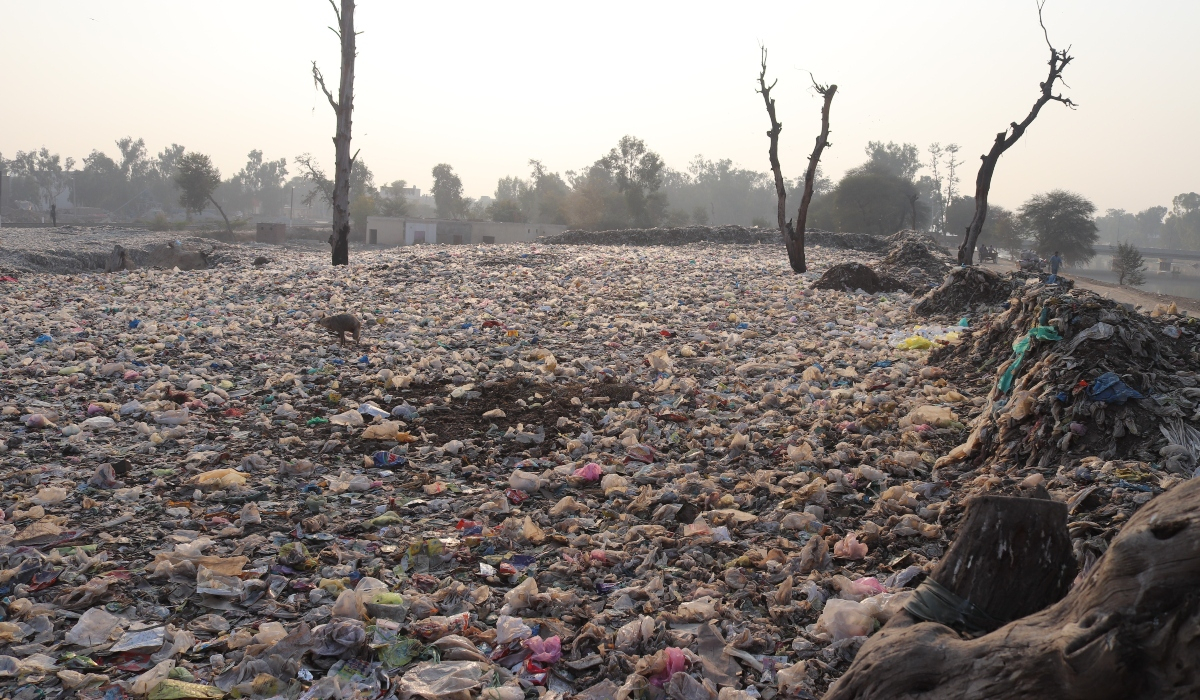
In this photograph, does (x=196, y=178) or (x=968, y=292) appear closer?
(x=968, y=292)

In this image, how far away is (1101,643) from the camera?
1.25 meters

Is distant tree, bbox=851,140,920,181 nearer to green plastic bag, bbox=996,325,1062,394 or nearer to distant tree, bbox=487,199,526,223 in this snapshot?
distant tree, bbox=487,199,526,223

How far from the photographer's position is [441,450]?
379 centimetres

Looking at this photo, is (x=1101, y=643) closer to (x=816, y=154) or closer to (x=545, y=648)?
(x=545, y=648)

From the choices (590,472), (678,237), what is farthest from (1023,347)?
(678,237)

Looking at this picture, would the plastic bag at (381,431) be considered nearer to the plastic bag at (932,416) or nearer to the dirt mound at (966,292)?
the plastic bag at (932,416)

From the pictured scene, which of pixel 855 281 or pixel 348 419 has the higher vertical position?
pixel 855 281

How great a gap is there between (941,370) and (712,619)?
10.6 feet

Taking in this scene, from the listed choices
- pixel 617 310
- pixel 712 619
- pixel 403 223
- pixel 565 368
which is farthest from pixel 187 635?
pixel 403 223

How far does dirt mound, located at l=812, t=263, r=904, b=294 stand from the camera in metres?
9.12

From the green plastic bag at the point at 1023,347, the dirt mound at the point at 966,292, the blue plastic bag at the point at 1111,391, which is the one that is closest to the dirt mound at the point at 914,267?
the dirt mound at the point at 966,292

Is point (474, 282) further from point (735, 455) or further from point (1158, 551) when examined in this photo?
point (1158, 551)

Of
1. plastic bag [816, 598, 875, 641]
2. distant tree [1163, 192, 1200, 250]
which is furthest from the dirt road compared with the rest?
distant tree [1163, 192, 1200, 250]

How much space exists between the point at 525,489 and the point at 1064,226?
1545 inches
